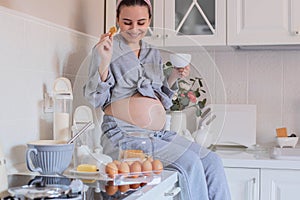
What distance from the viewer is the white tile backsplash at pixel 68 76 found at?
Result: 1708 mm

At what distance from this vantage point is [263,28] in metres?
2.31

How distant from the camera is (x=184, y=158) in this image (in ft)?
5.73

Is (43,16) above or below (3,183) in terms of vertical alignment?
above

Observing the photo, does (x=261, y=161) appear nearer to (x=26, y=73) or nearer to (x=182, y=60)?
(x=182, y=60)

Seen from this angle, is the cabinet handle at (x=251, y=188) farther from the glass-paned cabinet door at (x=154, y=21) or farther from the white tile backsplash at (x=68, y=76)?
the glass-paned cabinet door at (x=154, y=21)

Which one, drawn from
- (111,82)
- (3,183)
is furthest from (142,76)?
(3,183)

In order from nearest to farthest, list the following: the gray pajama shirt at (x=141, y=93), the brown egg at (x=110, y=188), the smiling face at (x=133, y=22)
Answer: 1. the brown egg at (x=110, y=188)
2. the gray pajama shirt at (x=141, y=93)
3. the smiling face at (x=133, y=22)

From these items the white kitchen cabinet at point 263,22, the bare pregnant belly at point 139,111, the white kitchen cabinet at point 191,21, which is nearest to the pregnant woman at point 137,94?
the bare pregnant belly at point 139,111

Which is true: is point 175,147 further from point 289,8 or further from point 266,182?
point 289,8

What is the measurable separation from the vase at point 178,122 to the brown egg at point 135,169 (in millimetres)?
585

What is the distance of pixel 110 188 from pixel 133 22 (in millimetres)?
771

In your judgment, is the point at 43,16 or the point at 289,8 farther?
the point at 289,8

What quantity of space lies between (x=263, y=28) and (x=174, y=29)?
413 mm

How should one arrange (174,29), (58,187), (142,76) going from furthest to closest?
(174,29), (142,76), (58,187)
